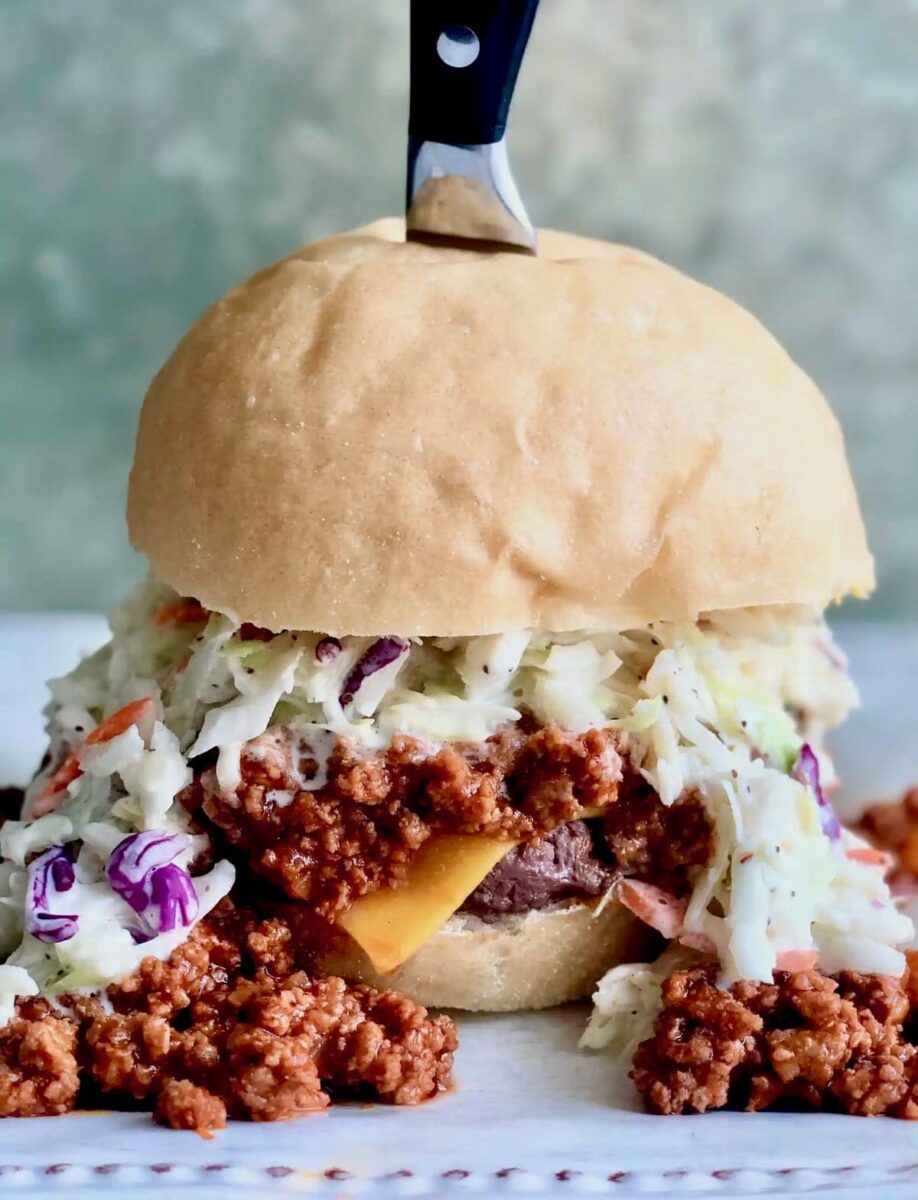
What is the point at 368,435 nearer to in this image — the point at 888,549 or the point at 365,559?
the point at 365,559

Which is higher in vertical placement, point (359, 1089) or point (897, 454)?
point (897, 454)

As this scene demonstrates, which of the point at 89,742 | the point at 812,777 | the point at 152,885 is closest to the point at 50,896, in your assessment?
the point at 152,885

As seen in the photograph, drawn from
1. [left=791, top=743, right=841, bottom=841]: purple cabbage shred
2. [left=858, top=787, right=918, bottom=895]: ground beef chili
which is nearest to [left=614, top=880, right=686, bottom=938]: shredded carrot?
[left=791, top=743, right=841, bottom=841]: purple cabbage shred

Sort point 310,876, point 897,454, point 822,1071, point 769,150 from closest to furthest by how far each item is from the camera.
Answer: point 822,1071 < point 310,876 < point 769,150 < point 897,454

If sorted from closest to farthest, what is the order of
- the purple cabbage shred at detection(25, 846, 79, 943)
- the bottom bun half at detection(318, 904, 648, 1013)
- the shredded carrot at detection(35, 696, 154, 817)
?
the purple cabbage shred at detection(25, 846, 79, 943)
the bottom bun half at detection(318, 904, 648, 1013)
the shredded carrot at detection(35, 696, 154, 817)

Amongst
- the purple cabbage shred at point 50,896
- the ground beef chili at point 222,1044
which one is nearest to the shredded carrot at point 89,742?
the purple cabbage shred at point 50,896

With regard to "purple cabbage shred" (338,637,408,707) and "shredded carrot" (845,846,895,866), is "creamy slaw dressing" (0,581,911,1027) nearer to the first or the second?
"purple cabbage shred" (338,637,408,707)

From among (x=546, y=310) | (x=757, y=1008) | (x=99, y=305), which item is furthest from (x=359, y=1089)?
(x=99, y=305)
